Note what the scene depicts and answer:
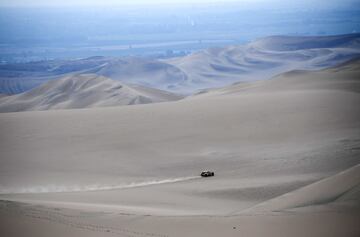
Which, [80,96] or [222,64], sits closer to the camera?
[80,96]

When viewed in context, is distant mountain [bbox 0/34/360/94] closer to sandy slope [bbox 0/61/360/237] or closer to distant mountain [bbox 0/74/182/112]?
distant mountain [bbox 0/74/182/112]

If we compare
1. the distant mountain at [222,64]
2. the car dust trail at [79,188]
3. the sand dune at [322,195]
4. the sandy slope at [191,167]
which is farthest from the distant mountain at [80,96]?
the sand dune at [322,195]

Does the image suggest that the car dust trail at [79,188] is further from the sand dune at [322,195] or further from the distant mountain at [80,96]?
the distant mountain at [80,96]

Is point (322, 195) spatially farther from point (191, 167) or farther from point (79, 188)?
point (79, 188)

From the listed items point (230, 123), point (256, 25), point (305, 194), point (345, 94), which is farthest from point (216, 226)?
point (256, 25)

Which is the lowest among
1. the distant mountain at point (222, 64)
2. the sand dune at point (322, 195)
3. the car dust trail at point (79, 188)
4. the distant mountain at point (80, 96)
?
the sand dune at point (322, 195)

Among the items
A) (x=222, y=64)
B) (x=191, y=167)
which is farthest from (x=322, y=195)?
(x=222, y=64)

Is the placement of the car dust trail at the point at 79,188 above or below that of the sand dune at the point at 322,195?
above
